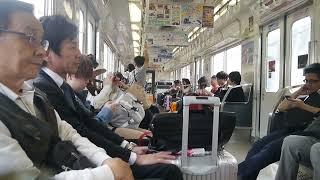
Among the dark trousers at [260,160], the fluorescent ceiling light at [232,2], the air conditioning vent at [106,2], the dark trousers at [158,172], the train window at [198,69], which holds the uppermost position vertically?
the fluorescent ceiling light at [232,2]

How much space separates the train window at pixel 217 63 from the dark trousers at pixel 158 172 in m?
9.82

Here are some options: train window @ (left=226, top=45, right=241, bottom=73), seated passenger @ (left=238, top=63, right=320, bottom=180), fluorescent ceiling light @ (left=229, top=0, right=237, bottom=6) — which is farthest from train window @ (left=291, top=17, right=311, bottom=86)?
train window @ (left=226, top=45, right=241, bottom=73)

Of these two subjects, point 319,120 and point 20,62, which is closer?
point 20,62

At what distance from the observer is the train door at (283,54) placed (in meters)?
5.38

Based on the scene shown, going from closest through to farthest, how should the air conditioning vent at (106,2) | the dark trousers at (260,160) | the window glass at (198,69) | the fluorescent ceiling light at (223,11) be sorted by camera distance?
the dark trousers at (260,160) < the air conditioning vent at (106,2) < the fluorescent ceiling light at (223,11) < the window glass at (198,69)

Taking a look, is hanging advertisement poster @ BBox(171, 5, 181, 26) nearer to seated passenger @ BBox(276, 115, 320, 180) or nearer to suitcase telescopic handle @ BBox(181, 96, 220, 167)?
seated passenger @ BBox(276, 115, 320, 180)

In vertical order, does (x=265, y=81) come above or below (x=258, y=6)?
below

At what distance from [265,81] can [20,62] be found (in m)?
6.08

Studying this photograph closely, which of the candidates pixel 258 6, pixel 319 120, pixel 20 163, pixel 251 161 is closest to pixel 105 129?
pixel 20 163

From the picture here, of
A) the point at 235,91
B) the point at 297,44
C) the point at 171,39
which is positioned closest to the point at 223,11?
the point at 171,39

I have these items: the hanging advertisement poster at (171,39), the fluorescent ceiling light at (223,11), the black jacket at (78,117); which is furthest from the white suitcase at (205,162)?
the hanging advertisement poster at (171,39)

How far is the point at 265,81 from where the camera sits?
22.7 feet

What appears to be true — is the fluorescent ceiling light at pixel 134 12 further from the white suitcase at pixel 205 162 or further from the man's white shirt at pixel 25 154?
the man's white shirt at pixel 25 154

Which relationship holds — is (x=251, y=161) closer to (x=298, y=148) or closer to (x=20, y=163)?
(x=298, y=148)
